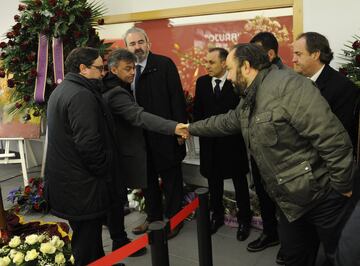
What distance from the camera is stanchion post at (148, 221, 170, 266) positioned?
1.81 metres

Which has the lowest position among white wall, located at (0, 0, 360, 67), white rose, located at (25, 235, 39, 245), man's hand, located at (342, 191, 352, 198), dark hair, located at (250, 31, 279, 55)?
white rose, located at (25, 235, 39, 245)

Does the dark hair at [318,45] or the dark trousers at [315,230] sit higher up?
the dark hair at [318,45]

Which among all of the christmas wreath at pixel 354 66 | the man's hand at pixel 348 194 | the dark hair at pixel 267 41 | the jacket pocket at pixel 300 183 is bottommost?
the man's hand at pixel 348 194

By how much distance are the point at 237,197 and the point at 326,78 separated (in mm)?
1285

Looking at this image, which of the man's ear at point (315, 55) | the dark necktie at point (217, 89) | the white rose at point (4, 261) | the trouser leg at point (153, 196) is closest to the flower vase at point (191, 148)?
the trouser leg at point (153, 196)

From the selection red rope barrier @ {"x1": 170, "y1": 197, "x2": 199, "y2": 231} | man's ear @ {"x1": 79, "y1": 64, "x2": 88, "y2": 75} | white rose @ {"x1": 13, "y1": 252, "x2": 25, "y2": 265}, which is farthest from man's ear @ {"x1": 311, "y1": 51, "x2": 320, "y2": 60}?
white rose @ {"x1": 13, "y1": 252, "x2": 25, "y2": 265}

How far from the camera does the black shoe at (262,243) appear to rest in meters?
3.15

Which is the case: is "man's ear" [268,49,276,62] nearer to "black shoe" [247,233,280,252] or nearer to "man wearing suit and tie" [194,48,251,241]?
"man wearing suit and tie" [194,48,251,241]

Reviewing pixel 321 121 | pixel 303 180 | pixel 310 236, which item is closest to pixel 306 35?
pixel 321 121

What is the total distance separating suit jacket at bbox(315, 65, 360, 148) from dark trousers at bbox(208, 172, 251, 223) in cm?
103

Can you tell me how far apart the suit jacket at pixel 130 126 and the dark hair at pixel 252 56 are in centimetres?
97

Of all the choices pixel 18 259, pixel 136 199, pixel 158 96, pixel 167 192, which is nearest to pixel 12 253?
pixel 18 259

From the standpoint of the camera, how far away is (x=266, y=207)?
3072mm

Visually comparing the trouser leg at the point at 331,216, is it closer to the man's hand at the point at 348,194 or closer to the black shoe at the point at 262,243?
the man's hand at the point at 348,194
